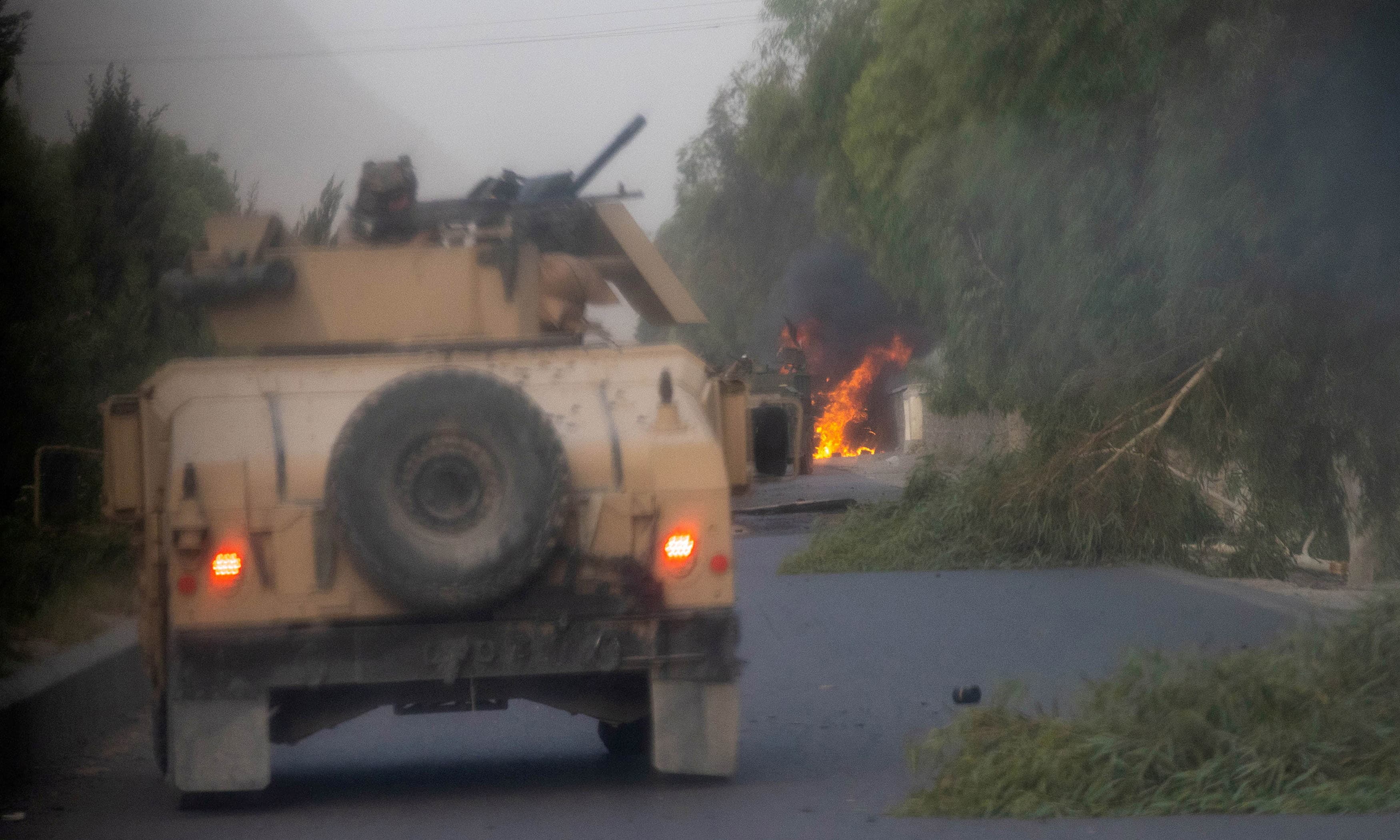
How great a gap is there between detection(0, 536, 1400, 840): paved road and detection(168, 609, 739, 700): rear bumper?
0.56m

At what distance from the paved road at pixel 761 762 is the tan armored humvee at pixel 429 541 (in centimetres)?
33

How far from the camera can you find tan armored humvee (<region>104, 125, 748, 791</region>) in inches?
263

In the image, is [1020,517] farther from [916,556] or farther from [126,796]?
[126,796]

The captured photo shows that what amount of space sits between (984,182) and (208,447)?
12.4 metres

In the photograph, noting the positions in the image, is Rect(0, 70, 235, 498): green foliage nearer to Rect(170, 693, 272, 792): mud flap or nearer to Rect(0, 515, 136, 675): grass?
Rect(0, 515, 136, 675): grass

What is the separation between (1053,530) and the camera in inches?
718

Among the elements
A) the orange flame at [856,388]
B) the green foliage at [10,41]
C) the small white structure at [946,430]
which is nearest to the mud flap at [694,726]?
the green foliage at [10,41]

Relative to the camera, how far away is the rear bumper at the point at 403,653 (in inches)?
268

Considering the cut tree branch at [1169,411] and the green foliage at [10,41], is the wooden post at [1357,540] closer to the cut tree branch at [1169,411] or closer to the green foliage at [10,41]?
the cut tree branch at [1169,411]

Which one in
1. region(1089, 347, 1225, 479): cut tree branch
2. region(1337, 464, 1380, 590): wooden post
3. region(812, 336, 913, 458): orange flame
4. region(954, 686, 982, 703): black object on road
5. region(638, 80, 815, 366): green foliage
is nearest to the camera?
region(954, 686, 982, 703): black object on road

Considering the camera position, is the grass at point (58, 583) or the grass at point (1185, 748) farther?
the grass at point (58, 583)

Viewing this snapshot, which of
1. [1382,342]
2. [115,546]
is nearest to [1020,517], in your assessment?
[1382,342]

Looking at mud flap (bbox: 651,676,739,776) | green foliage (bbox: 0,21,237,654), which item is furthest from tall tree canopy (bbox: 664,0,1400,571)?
mud flap (bbox: 651,676,739,776)

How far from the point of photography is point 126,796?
300 inches
